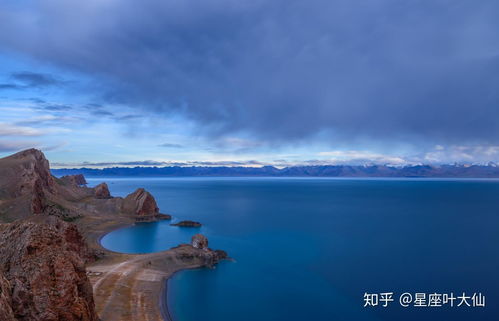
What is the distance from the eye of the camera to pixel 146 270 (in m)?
57.8

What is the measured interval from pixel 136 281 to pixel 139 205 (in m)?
81.8

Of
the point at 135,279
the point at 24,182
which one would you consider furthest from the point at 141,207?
the point at 135,279

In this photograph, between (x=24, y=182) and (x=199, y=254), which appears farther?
(x=24, y=182)

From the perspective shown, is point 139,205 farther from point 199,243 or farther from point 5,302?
point 5,302

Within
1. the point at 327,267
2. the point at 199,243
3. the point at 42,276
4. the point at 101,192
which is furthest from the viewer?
the point at 101,192

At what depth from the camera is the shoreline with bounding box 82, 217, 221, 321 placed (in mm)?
41125

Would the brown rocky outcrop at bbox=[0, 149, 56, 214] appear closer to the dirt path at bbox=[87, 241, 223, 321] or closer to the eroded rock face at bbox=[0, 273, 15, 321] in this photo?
the dirt path at bbox=[87, 241, 223, 321]

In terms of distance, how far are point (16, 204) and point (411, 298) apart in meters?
92.1

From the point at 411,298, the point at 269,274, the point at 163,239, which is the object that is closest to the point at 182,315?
the point at 269,274

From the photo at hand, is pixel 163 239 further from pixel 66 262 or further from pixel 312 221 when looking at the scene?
pixel 66 262

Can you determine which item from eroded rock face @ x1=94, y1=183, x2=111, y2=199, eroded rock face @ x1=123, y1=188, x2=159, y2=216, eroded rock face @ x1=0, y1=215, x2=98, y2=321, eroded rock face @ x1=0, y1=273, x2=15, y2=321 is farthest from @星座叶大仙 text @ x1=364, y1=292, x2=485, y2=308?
eroded rock face @ x1=94, y1=183, x2=111, y2=199

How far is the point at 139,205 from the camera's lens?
426 ft

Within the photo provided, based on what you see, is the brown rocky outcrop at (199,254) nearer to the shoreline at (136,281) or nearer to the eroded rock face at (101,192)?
the shoreline at (136,281)

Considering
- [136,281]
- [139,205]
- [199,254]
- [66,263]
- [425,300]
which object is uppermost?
[66,263]
